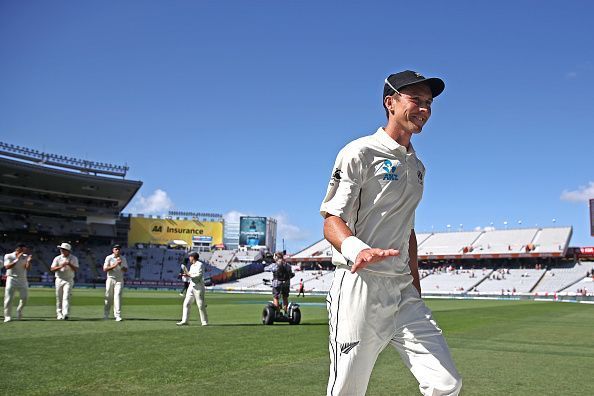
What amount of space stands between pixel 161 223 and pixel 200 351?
9306 centimetres

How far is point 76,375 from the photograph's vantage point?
7.19m

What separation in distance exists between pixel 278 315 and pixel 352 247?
13.4 metres

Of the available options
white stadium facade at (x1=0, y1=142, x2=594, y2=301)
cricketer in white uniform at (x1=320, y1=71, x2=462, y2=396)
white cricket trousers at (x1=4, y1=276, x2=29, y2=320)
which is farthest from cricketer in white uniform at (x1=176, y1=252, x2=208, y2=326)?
white stadium facade at (x1=0, y1=142, x2=594, y2=301)

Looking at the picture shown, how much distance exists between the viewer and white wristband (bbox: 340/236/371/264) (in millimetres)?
3188

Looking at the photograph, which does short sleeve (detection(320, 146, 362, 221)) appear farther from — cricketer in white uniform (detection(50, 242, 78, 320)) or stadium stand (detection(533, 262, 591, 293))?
stadium stand (detection(533, 262, 591, 293))

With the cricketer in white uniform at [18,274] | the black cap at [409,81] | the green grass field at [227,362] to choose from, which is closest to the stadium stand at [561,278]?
the green grass field at [227,362]

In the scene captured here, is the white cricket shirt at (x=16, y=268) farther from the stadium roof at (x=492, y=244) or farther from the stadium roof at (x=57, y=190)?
the stadium roof at (x=492, y=244)

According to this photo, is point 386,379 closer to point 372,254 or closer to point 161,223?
point 372,254

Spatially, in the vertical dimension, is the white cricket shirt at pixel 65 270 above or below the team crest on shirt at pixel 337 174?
below

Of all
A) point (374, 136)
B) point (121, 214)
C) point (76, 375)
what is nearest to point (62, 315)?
point (76, 375)

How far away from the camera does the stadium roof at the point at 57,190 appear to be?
6993 centimetres

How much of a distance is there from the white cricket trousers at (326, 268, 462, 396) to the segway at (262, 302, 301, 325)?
12722mm

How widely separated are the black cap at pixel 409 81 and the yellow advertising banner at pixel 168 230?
97.4 metres

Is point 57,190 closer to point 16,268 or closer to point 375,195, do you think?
point 16,268
